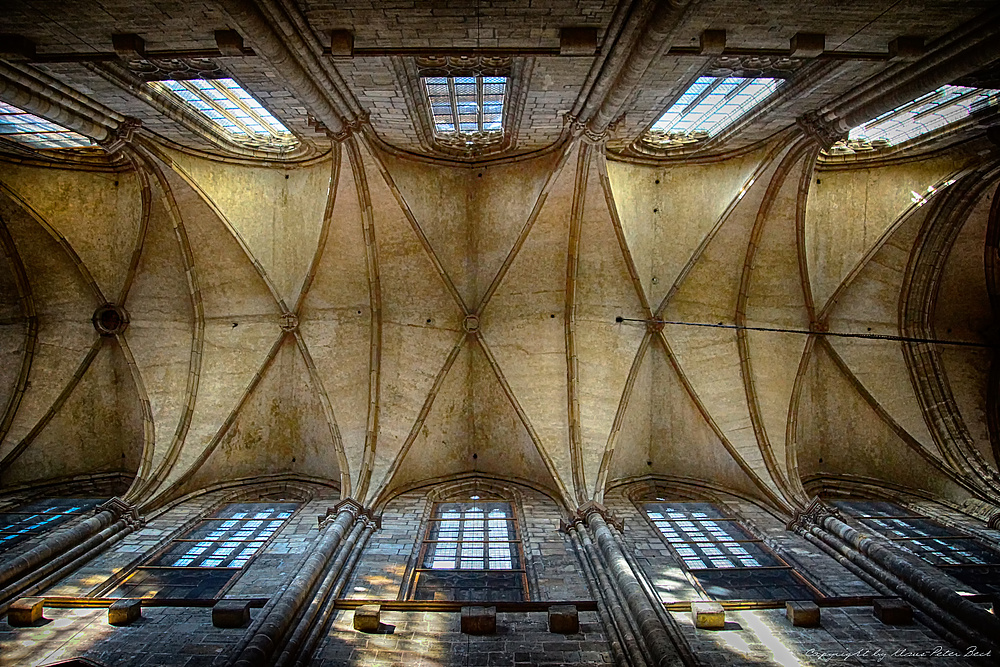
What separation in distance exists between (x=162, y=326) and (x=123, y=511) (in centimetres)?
483

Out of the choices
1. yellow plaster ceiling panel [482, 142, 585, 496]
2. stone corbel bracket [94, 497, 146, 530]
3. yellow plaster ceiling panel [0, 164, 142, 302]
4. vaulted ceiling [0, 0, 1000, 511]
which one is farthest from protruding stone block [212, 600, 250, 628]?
yellow plaster ceiling panel [0, 164, 142, 302]

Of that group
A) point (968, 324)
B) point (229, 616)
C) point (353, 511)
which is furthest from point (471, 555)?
point (968, 324)

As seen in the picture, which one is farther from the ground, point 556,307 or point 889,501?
point 556,307

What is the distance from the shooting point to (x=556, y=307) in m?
15.2

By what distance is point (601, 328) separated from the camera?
1522 centimetres

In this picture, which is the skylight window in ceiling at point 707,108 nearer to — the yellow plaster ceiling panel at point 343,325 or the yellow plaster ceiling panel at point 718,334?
the yellow plaster ceiling panel at point 718,334

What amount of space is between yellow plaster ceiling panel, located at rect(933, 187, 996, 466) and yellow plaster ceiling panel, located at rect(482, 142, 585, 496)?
366 inches

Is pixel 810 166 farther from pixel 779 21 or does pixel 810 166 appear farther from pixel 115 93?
pixel 115 93

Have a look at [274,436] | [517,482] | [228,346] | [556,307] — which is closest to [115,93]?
[228,346]

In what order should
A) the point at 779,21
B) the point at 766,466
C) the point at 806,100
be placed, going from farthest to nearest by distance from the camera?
the point at 766,466 → the point at 806,100 → the point at 779,21

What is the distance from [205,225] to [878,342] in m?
16.5

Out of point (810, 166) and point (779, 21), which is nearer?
point (779, 21)

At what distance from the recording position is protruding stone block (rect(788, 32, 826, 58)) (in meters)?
8.30

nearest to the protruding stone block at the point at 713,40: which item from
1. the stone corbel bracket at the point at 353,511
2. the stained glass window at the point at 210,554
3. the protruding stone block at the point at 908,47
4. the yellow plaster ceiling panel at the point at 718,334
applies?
the protruding stone block at the point at 908,47
